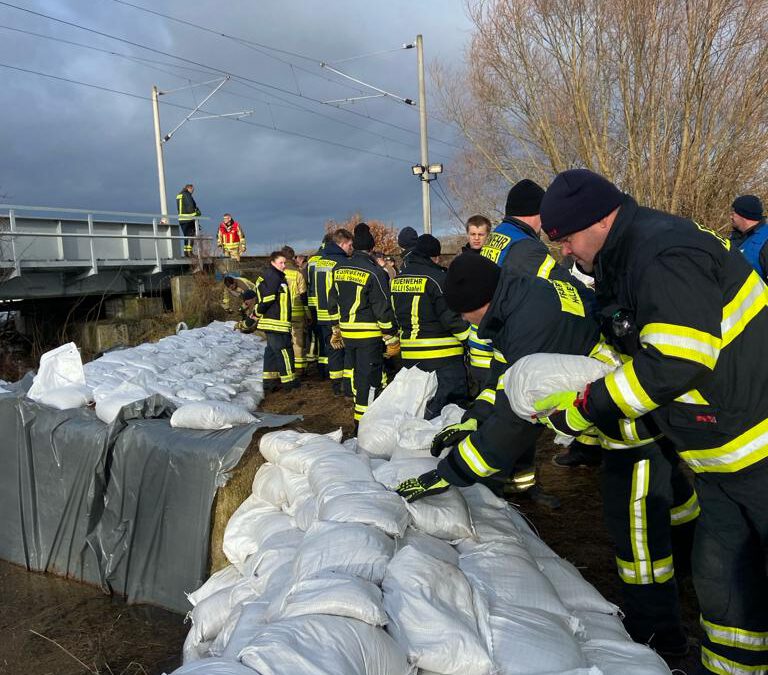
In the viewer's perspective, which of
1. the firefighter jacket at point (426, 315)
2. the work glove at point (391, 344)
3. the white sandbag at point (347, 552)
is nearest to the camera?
the white sandbag at point (347, 552)

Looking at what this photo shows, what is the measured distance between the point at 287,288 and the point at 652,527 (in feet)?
17.4

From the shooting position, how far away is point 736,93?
9.25 meters

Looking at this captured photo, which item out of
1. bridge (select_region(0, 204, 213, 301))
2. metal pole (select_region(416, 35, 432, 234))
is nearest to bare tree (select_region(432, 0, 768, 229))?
metal pole (select_region(416, 35, 432, 234))

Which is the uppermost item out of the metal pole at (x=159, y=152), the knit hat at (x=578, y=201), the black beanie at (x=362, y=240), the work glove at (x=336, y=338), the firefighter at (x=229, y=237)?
the metal pole at (x=159, y=152)

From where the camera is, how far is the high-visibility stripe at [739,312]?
1.77m

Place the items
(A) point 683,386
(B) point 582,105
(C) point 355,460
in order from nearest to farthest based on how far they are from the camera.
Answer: (A) point 683,386, (C) point 355,460, (B) point 582,105

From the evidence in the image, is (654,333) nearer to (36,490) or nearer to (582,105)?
(36,490)

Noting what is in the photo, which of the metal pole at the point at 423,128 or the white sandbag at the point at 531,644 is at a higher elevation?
the metal pole at the point at 423,128

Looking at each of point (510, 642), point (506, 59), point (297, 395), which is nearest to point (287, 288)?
point (297, 395)

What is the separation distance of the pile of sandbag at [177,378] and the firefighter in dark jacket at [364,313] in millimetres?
1228

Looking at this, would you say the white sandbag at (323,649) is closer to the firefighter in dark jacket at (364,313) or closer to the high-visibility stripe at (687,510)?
the high-visibility stripe at (687,510)

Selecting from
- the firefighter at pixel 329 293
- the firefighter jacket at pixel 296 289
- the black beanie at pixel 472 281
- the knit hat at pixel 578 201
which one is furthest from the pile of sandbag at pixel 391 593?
the firefighter jacket at pixel 296 289

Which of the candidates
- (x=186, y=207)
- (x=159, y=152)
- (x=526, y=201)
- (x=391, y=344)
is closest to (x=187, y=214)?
(x=186, y=207)

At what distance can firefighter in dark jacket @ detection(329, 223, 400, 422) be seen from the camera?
214 inches
